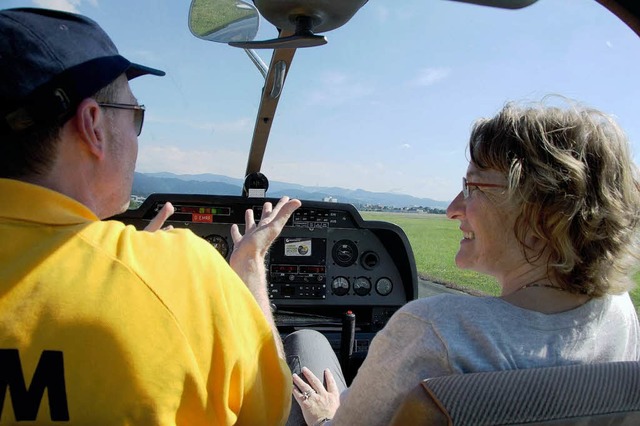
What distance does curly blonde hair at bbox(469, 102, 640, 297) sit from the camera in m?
1.21

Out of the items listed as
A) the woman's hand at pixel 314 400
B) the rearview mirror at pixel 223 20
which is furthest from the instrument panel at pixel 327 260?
the woman's hand at pixel 314 400

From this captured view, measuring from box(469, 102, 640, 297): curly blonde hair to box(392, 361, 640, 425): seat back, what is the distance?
30 centimetres

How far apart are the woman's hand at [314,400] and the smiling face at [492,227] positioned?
646mm

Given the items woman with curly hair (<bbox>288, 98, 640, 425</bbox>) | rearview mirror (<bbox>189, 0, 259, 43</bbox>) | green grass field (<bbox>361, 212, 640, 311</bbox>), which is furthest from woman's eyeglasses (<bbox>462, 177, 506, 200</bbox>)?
green grass field (<bbox>361, 212, 640, 311</bbox>)

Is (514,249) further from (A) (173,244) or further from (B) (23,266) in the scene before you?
(B) (23,266)

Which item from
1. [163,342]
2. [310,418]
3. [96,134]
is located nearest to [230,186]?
[310,418]

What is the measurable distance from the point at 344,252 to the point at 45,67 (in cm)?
253

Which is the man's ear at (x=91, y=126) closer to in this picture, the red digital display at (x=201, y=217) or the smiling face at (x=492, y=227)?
the smiling face at (x=492, y=227)

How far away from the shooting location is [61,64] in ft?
3.37

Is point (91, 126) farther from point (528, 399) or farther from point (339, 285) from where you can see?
point (339, 285)

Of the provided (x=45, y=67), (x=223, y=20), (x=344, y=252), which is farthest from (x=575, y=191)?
(x=344, y=252)

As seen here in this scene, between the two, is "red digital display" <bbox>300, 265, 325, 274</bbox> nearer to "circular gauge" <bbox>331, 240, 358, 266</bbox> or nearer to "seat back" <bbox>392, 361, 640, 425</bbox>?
"circular gauge" <bbox>331, 240, 358, 266</bbox>

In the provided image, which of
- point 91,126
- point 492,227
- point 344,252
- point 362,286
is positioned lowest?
point 362,286

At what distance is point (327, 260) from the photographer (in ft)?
11.2
